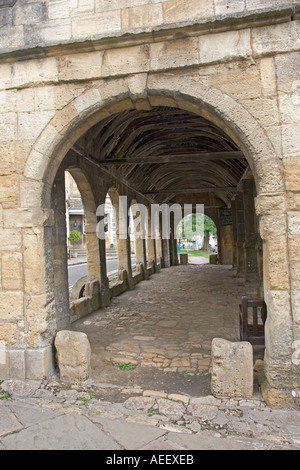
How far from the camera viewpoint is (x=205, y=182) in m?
15.5

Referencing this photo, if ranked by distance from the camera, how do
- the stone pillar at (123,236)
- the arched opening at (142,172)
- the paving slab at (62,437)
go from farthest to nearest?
the stone pillar at (123,236), the arched opening at (142,172), the paving slab at (62,437)

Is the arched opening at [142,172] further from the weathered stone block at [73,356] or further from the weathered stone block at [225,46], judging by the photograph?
the weathered stone block at [225,46]

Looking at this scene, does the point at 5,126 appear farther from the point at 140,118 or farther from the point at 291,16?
the point at 140,118

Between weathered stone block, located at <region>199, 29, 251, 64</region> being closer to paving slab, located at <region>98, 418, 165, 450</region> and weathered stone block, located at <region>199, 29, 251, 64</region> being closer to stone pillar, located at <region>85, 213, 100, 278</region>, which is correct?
paving slab, located at <region>98, 418, 165, 450</region>

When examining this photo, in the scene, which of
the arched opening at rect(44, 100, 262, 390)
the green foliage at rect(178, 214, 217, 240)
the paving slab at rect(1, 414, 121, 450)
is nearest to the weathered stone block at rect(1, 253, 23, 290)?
the arched opening at rect(44, 100, 262, 390)

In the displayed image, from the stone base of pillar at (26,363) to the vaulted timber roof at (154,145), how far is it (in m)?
3.77

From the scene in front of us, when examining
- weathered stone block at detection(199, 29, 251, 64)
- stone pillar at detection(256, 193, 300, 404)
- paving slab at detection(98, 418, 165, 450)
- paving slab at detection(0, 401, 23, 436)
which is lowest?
paving slab at detection(98, 418, 165, 450)

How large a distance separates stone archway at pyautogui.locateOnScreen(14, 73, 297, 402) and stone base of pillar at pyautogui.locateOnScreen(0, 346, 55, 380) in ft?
4.92

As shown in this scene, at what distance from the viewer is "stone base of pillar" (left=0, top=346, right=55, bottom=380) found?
11.8 ft

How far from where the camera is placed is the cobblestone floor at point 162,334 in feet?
12.5

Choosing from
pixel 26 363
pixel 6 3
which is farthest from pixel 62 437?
pixel 6 3

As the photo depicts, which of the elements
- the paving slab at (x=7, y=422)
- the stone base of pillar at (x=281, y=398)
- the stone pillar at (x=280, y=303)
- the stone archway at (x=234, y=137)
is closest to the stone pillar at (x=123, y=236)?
the stone archway at (x=234, y=137)
